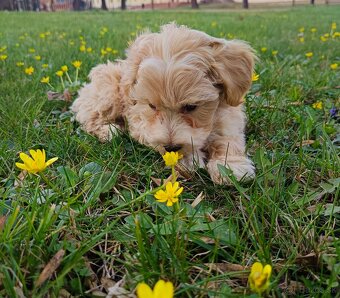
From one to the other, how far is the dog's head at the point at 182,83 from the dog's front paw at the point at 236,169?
0.77ft

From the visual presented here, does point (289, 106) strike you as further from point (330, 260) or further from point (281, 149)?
point (330, 260)

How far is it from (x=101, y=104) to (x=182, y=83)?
3.40 feet

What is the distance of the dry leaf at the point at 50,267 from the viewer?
4.79ft

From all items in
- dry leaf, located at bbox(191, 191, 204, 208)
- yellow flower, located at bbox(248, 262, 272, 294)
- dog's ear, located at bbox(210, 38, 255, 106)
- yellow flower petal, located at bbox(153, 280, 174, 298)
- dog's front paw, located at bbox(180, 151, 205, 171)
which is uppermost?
dog's ear, located at bbox(210, 38, 255, 106)

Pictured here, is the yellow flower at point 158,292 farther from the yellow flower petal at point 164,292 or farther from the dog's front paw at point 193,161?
the dog's front paw at point 193,161

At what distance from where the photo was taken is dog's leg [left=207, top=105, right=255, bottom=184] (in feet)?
8.07

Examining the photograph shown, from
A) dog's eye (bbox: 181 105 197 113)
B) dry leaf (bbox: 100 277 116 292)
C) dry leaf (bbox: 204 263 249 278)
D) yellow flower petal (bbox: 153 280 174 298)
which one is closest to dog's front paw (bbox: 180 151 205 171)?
dog's eye (bbox: 181 105 197 113)

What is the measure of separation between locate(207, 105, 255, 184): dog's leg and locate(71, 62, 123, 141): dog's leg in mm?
926

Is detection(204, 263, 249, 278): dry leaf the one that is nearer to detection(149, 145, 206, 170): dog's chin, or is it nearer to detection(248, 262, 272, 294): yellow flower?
detection(248, 262, 272, 294): yellow flower

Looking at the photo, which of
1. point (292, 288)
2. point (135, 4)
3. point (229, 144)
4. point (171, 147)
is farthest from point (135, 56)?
point (135, 4)

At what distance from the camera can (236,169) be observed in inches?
96.2

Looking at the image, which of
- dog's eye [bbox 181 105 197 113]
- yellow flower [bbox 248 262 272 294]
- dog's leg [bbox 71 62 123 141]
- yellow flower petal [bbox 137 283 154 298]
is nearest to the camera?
yellow flower petal [bbox 137 283 154 298]

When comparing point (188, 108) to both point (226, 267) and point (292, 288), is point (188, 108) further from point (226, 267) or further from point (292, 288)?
point (292, 288)

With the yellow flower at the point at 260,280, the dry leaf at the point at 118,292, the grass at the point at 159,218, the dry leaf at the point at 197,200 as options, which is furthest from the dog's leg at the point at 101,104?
the yellow flower at the point at 260,280
